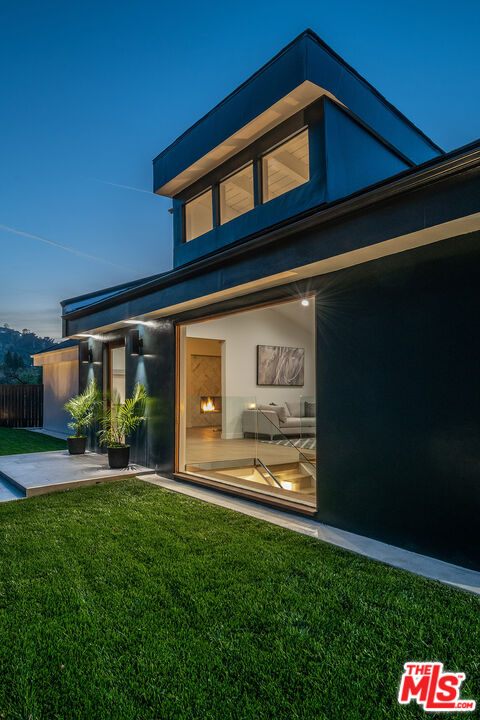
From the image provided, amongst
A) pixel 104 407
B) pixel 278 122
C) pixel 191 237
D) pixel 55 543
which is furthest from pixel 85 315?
pixel 55 543

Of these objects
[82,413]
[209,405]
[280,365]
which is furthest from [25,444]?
[280,365]

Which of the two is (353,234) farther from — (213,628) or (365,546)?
(213,628)

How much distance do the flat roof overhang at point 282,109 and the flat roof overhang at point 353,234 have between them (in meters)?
2.57

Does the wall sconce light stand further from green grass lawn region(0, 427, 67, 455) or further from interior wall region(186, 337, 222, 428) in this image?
interior wall region(186, 337, 222, 428)

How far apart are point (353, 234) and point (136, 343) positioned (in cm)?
509

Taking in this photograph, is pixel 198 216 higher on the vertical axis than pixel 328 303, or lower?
higher

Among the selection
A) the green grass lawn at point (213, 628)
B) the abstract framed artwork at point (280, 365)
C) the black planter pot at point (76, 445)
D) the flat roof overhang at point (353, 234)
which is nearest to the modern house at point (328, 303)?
the flat roof overhang at point (353, 234)

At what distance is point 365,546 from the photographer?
152 inches

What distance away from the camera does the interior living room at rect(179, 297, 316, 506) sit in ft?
24.0

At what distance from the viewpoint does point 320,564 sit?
3412 mm

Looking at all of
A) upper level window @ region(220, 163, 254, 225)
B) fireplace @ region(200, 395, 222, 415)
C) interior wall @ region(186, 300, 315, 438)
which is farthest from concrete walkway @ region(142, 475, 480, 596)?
interior wall @ region(186, 300, 315, 438)

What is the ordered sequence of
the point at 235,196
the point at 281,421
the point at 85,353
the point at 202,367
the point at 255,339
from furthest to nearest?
1. the point at 202,367
2. the point at 255,339
3. the point at 85,353
4. the point at 281,421
5. the point at 235,196

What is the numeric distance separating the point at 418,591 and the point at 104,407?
7516mm

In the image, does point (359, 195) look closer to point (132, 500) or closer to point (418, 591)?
point (418, 591)
